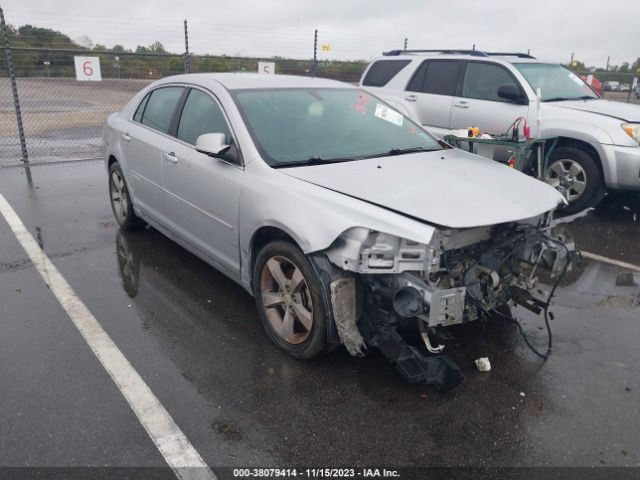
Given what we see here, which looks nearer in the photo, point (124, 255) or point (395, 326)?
point (395, 326)

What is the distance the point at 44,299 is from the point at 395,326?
2849 mm

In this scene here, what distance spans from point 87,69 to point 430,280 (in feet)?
28.6

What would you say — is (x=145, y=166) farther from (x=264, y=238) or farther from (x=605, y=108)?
(x=605, y=108)

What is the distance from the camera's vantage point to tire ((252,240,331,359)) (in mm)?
3201

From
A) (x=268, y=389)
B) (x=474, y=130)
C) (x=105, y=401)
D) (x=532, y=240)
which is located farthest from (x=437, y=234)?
(x=474, y=130)

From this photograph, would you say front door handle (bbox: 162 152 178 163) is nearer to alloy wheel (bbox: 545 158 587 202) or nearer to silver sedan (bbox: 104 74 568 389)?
silver sedan (bbox: 104 74 568 389)

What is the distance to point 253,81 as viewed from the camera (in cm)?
447

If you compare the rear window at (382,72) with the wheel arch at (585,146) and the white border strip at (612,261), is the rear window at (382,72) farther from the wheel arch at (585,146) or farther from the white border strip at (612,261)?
the white border strip at (612,261)

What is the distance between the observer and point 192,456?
2.64 m

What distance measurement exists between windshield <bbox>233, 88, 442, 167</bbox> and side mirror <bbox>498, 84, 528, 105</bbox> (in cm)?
301

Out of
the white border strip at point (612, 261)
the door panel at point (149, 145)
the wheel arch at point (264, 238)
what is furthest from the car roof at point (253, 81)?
the white border strip at point (612, 261)

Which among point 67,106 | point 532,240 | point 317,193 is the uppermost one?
point 317,193

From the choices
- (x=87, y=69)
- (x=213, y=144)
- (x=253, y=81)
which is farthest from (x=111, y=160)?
(x=87, y=69)

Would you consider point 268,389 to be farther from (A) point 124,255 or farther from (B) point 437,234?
(A) point 124,255
